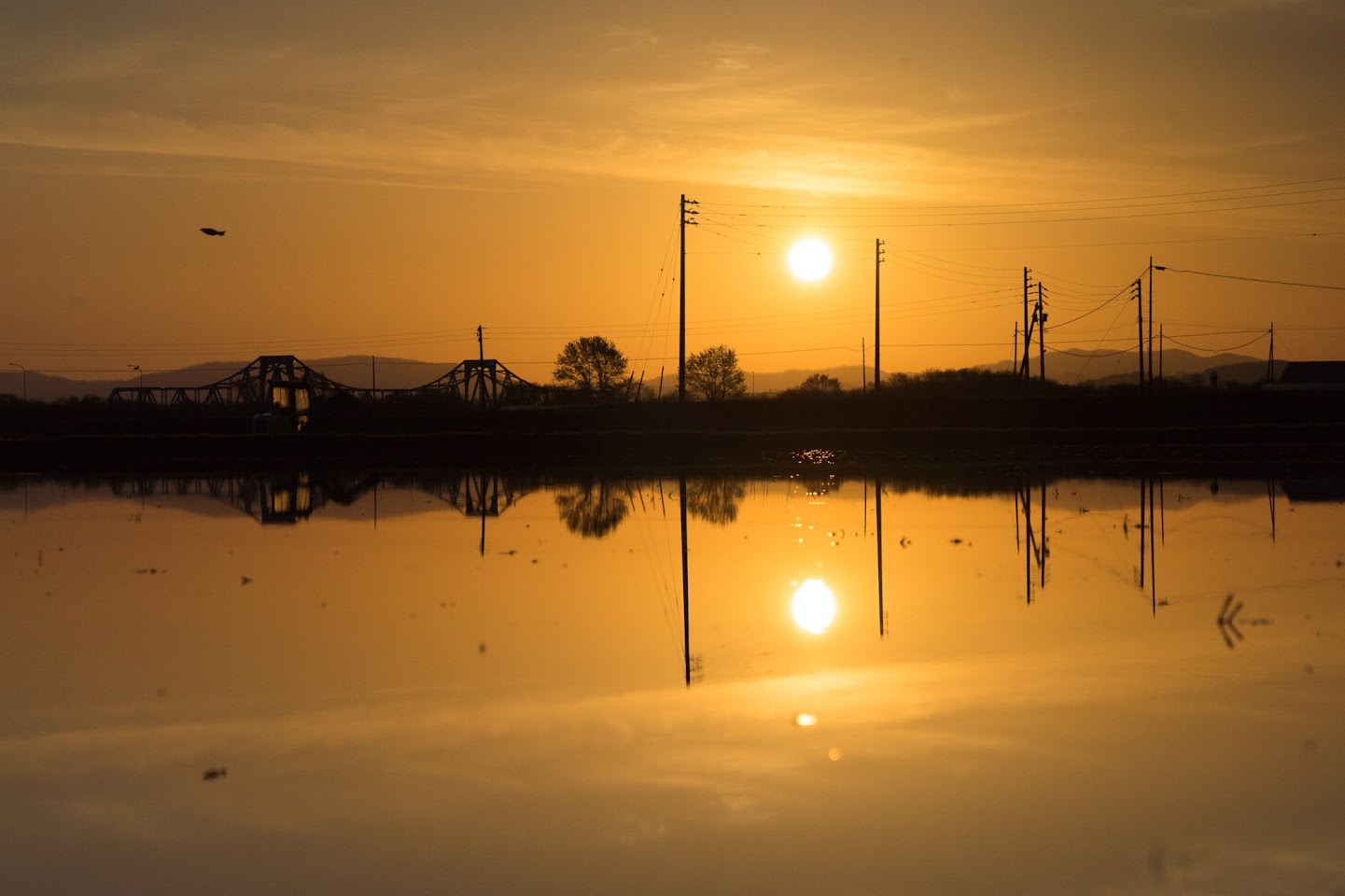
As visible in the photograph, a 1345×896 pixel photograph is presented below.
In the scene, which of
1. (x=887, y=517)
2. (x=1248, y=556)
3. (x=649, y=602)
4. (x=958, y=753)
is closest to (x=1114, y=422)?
(x=887, y=517)

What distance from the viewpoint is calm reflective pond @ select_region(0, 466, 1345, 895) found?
→ 6.80m

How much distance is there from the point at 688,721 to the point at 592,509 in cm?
1942

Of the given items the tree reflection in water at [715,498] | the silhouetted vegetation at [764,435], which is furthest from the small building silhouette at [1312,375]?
the tree reflection in water at [715,498]

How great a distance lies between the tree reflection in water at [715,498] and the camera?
26.2 meters

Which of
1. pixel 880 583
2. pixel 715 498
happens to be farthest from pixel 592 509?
pixel 880 583

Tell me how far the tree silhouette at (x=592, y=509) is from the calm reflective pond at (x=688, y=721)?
164 inches

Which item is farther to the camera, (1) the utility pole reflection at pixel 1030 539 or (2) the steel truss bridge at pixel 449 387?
(2) the steel truss bridge at pixel 449 387

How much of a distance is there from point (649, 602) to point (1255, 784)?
8208 millimetres

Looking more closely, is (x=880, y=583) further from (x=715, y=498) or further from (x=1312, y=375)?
(x=1312, y=375)

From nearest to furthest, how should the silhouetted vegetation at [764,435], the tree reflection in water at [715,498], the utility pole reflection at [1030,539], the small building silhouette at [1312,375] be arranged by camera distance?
the utility pole reflection at [1030,539]
the tree reflection in water at [715,498]
the silhouetted vegetation at [764,435]
the small building silhouette at [1312,375]

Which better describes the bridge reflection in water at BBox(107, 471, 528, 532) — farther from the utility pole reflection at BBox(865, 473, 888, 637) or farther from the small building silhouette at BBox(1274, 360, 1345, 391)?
the small building silhouette at BBox(1274, 360, 1345, 391)

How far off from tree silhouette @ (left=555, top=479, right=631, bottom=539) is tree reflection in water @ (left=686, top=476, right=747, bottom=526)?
1604 millimetres

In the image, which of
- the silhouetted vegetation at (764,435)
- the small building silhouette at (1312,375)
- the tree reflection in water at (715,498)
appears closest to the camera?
the tree reflection in water at (715,498)

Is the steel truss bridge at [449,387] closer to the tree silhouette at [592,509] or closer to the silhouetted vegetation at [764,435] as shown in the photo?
the silhouetted vegetation at [764,435]
